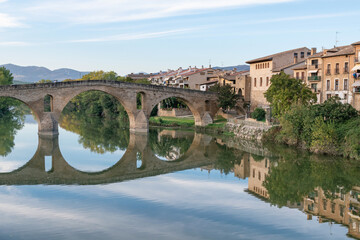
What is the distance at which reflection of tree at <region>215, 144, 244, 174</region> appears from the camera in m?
25.3

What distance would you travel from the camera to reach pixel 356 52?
30.9 m

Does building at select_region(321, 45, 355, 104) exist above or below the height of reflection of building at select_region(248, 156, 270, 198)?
above

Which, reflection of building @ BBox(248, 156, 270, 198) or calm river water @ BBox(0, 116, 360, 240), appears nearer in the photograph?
calm river water @ BBox(0, 116, 360, 240)

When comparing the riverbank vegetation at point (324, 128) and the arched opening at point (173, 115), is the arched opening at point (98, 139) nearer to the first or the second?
the arched opening at point (173, 115)

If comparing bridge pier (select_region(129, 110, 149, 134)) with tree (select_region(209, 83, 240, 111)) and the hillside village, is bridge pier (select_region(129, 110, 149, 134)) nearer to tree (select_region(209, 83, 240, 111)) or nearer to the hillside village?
tree (select_region(209, 83, 240, 111))

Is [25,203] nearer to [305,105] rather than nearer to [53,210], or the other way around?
[53,210]

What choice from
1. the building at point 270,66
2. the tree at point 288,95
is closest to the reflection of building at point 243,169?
the tree at point 288,95

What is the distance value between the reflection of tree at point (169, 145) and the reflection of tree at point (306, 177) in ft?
24.8

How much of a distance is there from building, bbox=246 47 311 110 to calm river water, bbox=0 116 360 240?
13120 millimetres

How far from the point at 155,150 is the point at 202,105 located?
1503 cm

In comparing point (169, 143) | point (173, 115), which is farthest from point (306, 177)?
point (173, 115)

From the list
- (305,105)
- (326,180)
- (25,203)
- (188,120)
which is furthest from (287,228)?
(188,120)

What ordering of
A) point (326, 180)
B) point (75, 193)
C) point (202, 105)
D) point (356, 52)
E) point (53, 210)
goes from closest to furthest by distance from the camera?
point (53, 210), point (75, 193), point (326, 180), point (356, 52), point (202, 105)

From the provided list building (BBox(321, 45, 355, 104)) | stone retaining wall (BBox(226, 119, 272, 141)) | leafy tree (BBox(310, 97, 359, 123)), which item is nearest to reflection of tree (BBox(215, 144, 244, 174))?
stone retaining wall (BBox(226, 119, 272, 141))
